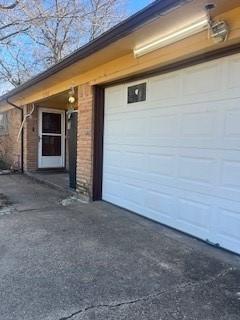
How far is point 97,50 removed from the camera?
5.20m

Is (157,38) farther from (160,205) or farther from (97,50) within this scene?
(160,205)

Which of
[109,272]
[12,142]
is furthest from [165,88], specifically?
[12,142]

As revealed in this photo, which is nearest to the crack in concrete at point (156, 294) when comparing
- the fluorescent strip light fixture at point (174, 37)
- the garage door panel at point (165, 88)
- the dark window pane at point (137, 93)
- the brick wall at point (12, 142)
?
the garage door panel at point (165, 88)

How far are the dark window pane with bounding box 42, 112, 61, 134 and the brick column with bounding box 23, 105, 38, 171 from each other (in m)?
0.31

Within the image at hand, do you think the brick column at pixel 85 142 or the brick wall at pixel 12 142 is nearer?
the brick column at pixel 85 142

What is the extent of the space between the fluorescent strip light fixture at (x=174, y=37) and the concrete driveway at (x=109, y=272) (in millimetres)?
2643

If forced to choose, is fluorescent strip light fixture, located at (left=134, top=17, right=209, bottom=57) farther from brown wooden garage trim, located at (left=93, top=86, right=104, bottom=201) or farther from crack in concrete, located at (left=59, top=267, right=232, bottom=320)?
crack in concrete, located at (left=59, top=267, right=232, bottom=320)

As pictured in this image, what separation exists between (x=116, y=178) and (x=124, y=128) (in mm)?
977

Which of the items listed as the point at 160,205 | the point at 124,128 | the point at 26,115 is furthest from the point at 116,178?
the point at 26,115

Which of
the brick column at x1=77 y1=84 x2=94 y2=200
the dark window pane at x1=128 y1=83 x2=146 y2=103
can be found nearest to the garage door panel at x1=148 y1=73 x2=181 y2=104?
the dark window pane at x1=128 y1=83 x2=146 y2=103

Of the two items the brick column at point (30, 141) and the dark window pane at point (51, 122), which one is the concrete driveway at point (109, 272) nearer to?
the brick column at point (30, 141)

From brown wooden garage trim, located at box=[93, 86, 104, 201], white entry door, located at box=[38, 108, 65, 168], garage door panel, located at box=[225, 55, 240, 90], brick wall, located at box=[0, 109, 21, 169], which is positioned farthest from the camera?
brick wall, located at box=[0, 109, 21, 169]

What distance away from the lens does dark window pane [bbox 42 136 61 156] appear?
11188 millimetres

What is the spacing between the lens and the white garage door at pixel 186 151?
3949 mm
